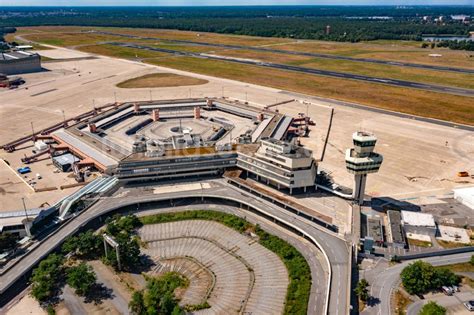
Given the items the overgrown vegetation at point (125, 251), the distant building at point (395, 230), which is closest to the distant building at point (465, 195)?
the distant building at point (395, 230)

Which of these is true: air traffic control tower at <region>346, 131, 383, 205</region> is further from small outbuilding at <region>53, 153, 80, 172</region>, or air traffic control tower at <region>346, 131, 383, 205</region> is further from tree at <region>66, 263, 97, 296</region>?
small outbuilding at <region>53, 153, 80, 172</region>

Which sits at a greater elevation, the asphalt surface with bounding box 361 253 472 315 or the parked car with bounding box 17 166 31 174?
the parked car with bounding box 17 166 31 174

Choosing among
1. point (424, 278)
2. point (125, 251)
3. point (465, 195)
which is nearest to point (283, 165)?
point (424, 278)

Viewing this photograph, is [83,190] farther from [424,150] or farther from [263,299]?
[424,150]

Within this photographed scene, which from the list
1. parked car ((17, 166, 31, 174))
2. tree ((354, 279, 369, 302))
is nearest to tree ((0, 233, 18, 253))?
parked car ((17, 166, 31, 174))

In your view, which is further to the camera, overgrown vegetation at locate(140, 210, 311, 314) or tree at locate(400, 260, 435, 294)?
tree at locate(400, 260, 435, 294)

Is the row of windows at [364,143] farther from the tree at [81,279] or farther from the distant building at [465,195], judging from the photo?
the tree at [81,279]

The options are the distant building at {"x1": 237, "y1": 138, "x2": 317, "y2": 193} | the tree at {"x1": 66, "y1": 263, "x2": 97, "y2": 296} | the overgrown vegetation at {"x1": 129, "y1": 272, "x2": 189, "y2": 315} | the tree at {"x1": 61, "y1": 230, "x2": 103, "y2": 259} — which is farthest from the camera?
the distant building at {"x1": 237, "y1": 138, "x2": 317, "y2": 193}

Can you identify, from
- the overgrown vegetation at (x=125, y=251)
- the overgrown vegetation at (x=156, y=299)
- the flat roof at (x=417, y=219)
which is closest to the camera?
the overgrown vegetation at (x=156, y=299)
